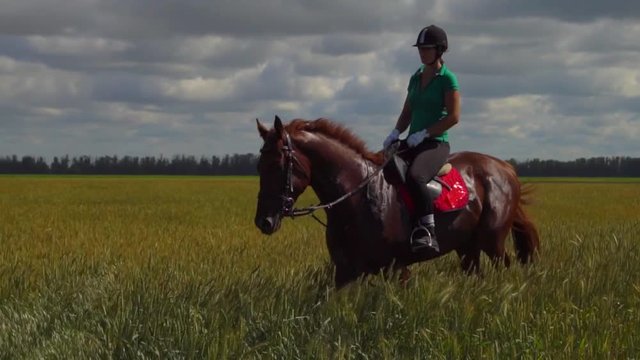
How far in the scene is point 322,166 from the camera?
7.39 metres

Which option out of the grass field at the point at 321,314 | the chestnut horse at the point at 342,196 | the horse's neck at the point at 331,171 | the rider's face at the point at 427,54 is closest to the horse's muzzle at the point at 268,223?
the chestnut horse at the point at 342,196

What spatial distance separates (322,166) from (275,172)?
1.98 feet

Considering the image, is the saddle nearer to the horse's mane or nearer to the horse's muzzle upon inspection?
the horse's mane

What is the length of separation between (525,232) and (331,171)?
3.15m

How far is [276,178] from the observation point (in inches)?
272

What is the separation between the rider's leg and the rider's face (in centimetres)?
77

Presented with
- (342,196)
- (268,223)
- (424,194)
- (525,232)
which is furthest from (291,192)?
(525,232)

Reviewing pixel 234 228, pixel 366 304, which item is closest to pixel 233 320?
pixel 366 304

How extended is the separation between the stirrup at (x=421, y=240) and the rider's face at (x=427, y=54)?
1.44 meters

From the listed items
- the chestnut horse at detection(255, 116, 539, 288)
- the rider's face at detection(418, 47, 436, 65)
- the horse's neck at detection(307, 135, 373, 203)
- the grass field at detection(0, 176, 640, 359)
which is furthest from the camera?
the rider's face at detection(418, 47, 436, 65)

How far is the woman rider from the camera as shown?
7539 millimetres

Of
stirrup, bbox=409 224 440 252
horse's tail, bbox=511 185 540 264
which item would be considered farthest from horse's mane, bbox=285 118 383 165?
horse's tail, bbox=511 185 540 264

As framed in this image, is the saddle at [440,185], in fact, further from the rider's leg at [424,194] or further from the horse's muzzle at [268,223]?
the horse's muzzle at [268,223]

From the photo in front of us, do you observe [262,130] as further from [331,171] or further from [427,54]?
[427,54]
